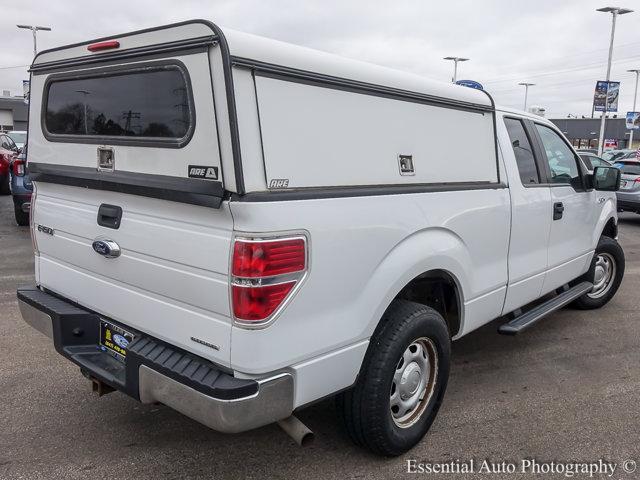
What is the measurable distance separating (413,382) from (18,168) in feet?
26.1

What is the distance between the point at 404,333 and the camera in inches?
109

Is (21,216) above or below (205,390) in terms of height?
below

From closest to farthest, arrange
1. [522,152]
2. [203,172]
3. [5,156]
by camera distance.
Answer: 1. [203,172]
2. [522,152]
3. [5,156]

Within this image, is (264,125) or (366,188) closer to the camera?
(264,125)

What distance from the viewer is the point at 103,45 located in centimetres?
265

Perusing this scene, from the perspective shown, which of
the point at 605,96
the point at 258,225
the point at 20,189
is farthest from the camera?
the point at 605,96

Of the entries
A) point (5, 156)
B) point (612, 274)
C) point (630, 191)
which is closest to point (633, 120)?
point (630, 191)

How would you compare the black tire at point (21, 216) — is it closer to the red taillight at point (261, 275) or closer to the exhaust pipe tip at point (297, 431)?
the exhaust pipe tip at point (297, 431)

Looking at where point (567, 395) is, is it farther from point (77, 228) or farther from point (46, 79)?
point (46, 79)

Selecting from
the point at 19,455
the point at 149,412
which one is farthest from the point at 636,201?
the point at 19,455

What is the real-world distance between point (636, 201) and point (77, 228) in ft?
39.7

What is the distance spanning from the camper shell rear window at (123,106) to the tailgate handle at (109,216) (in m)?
0.32

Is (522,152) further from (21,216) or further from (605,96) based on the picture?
(605,96)

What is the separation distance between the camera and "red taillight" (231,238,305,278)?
2.11m
